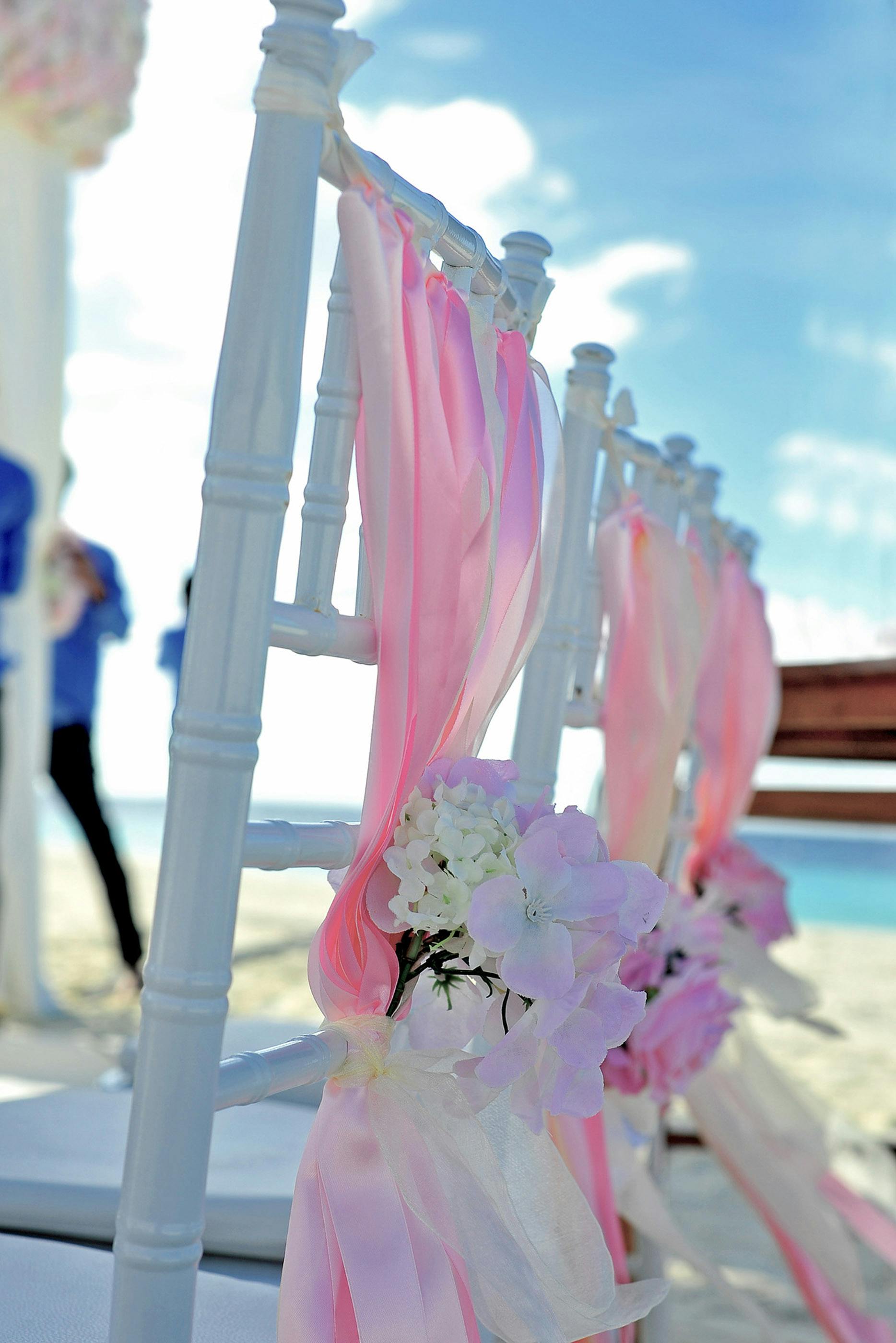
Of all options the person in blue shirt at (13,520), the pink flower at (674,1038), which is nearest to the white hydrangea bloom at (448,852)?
the pink flower at (674,1038)

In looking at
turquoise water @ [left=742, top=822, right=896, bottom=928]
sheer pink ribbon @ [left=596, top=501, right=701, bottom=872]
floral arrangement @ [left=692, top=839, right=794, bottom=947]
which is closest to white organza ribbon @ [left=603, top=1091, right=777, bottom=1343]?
sheer pink ribbon @ [left=596, top=501, right=701, bottom=872]

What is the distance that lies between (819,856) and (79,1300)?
38.4ft

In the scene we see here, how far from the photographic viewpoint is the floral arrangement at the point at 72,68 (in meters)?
2.83

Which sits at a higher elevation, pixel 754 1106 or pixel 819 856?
pixel 754 1106

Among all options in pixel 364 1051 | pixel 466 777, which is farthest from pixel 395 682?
pixel 364 1051

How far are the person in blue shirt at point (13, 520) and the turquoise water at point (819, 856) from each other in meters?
7.50

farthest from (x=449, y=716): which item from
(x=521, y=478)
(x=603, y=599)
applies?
(x=603, y=599)

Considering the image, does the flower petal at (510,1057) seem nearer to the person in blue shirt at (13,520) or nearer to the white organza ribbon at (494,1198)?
the white organza ribbon at (494,1198)

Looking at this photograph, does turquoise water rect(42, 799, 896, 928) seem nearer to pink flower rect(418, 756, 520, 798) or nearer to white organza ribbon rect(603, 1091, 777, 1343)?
white organza ribbon rect(603, 1091, 777, 1343)

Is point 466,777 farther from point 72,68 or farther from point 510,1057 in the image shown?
point 72,68

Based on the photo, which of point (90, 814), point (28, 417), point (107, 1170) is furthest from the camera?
point (90, 814)

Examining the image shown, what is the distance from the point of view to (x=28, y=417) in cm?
307

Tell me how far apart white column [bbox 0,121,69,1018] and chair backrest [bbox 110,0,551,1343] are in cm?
262

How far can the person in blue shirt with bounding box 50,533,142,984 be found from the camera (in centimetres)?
312
